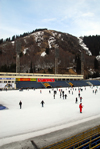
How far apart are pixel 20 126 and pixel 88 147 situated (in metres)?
5.20

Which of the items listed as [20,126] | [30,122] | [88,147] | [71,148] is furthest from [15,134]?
[88,147]

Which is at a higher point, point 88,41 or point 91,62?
point 88,41

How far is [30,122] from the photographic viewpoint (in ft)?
32.4

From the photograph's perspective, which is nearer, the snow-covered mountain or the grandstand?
the grandstand

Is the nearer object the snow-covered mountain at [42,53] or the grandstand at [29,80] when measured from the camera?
the grandstand at [29,80]

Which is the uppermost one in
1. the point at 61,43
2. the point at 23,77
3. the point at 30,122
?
the point at 61,43

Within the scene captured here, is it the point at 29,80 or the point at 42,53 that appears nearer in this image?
the point at 29,80

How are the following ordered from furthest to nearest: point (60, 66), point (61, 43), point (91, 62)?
1. point (61, 43)
2. point (91, 62)
3. point (60, 66)

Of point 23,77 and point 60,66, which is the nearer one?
point 23,77

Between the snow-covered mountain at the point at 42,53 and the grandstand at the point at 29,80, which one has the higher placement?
the snow-covered mountain at the point at 42,53

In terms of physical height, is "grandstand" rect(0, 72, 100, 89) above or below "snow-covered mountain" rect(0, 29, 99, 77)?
below

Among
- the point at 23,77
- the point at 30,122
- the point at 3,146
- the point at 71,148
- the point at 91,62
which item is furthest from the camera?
the point at 91,62

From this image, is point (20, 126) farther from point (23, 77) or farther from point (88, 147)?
point (23, 77)

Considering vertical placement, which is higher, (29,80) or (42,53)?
(42,53)
